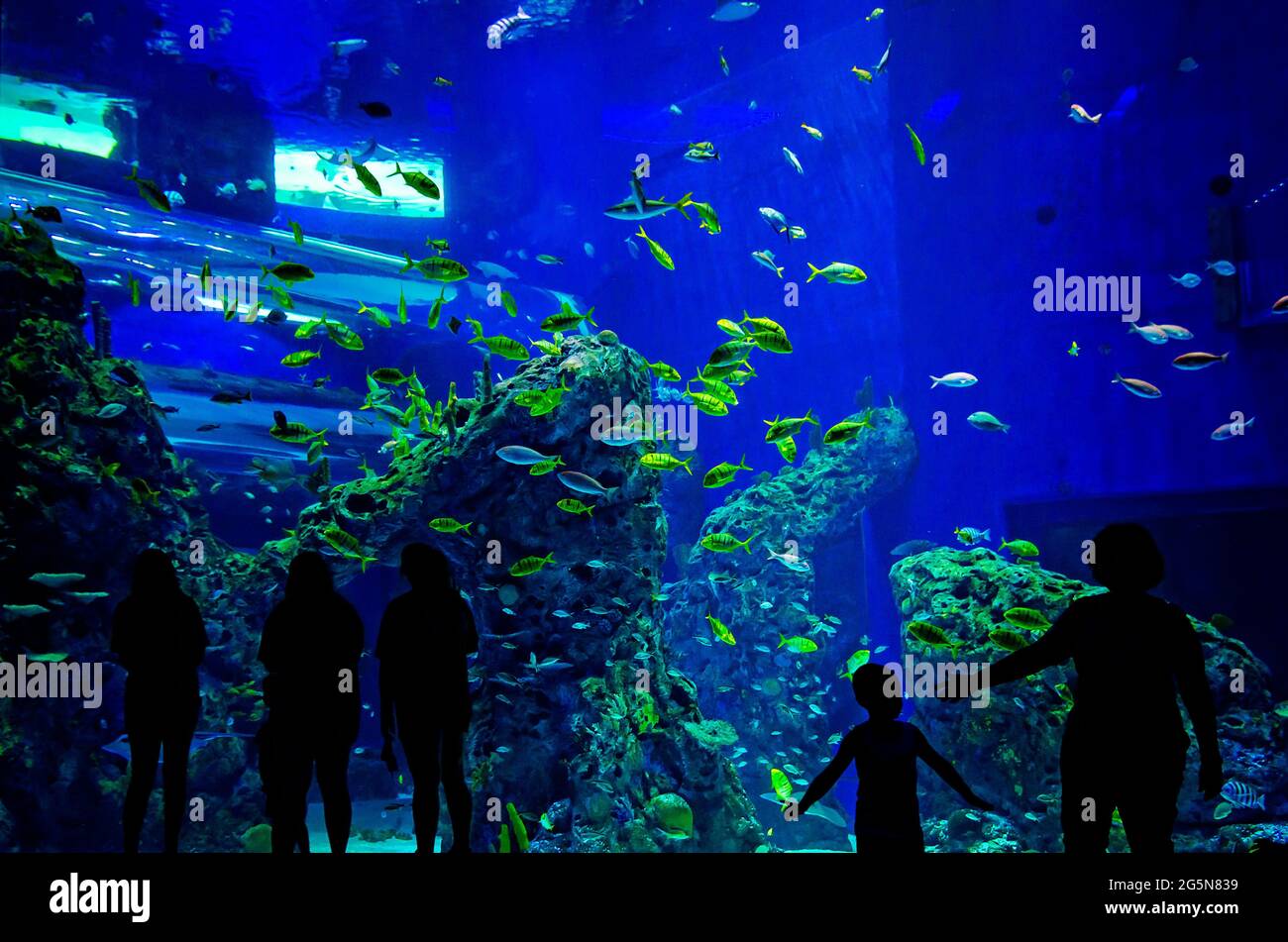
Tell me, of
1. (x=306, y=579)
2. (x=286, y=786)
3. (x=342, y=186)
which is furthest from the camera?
(x=342, y=186)

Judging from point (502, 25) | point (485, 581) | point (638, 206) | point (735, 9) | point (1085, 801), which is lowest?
point (1085, 801)

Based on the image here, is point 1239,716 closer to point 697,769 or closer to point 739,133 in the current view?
point 697,769

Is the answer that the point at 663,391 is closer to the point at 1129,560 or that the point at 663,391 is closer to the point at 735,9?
the point at 735,9

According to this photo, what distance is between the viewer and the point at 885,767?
9.84 feet

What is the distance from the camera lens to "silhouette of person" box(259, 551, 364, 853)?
356 cm

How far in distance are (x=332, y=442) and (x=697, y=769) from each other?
1474cm

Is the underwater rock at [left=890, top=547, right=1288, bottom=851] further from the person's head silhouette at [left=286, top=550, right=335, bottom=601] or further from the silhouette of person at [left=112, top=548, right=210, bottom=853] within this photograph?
the silhouette of person at [left=112, top=548, right=210, bottom=853]

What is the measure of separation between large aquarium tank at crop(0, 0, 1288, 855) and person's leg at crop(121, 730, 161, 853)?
1591 mm

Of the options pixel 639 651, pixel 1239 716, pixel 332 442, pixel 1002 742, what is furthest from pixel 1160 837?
pixel 332 442

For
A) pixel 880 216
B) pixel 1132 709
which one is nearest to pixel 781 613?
pixel 1132 709

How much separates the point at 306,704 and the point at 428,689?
59cm

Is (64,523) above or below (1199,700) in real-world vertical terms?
above

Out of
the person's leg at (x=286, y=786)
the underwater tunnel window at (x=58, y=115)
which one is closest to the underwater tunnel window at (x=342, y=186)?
the underwater tunnel window at (x=58, y=115)

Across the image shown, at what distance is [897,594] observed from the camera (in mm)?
10906
